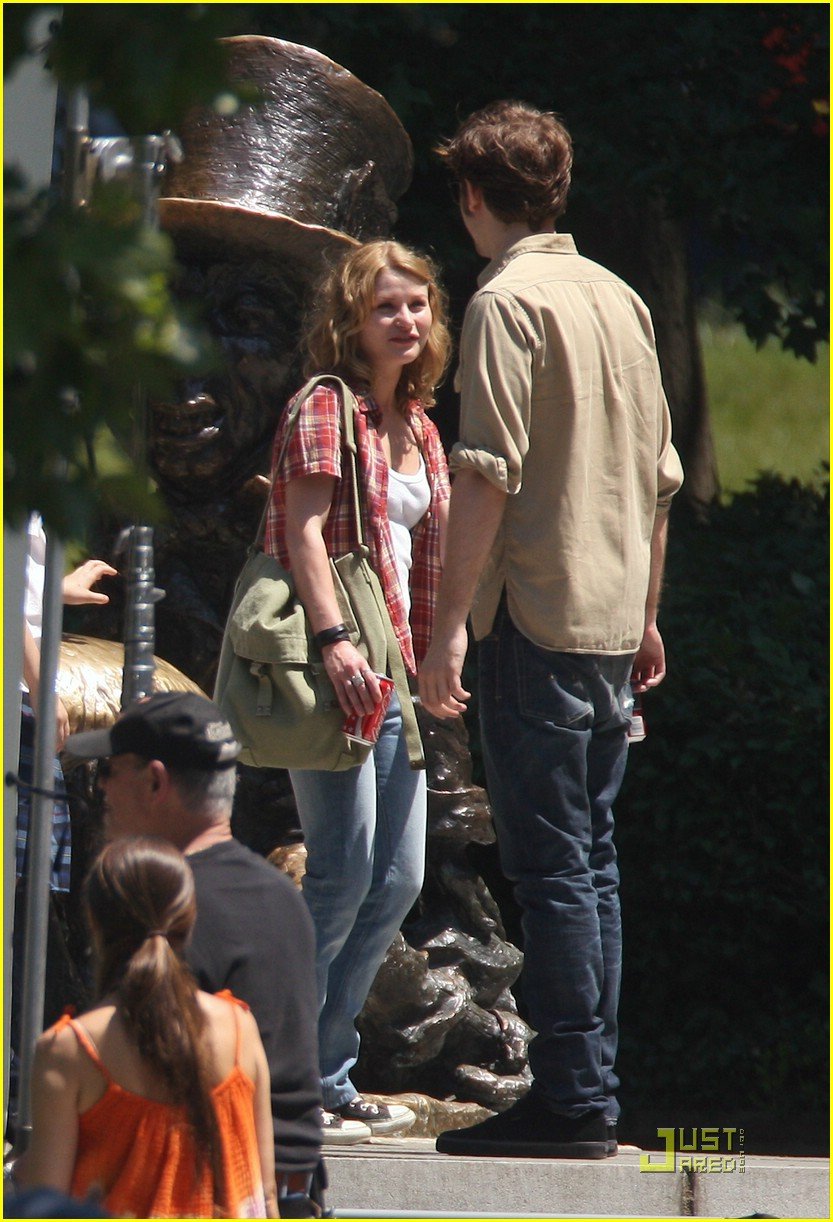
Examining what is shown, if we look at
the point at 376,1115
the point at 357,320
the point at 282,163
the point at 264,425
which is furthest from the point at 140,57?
the point at 282,163

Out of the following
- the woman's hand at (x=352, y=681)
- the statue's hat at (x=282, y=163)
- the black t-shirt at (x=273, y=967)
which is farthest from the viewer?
the statue's hat at (x=282, y=163)

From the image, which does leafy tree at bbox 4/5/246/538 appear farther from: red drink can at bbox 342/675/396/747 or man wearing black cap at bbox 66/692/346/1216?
red drink can at bbox 342/675/396/747

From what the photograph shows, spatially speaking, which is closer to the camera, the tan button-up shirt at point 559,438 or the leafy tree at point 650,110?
the tan button-up shirt at point 559,438

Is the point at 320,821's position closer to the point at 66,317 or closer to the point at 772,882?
the point at 66,317

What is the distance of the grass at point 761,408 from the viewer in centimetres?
1242

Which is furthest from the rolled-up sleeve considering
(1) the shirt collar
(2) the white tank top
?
(2) the white tank top

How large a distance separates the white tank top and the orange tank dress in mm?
1666

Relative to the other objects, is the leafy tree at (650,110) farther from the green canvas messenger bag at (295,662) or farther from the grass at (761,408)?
the grass at (761,408)

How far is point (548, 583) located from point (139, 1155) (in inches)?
60.7

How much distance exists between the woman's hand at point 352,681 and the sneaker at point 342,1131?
0.90 metres

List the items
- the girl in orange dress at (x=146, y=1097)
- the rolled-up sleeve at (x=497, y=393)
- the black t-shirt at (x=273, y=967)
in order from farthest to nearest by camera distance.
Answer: the rolled-up sleeve at (x=497, y=393) → the black t-shirt at (x=273, y=967) → the girl in orange dress at (x=146, y=1097)

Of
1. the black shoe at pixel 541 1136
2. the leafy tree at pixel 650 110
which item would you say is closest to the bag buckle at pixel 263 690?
the black shoe at pixel 541 1136

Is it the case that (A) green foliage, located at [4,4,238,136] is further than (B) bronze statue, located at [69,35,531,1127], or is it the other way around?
(B) bronze statue, located at [69,35,531,1127]

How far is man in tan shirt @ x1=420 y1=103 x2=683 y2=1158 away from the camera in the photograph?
356 cm
